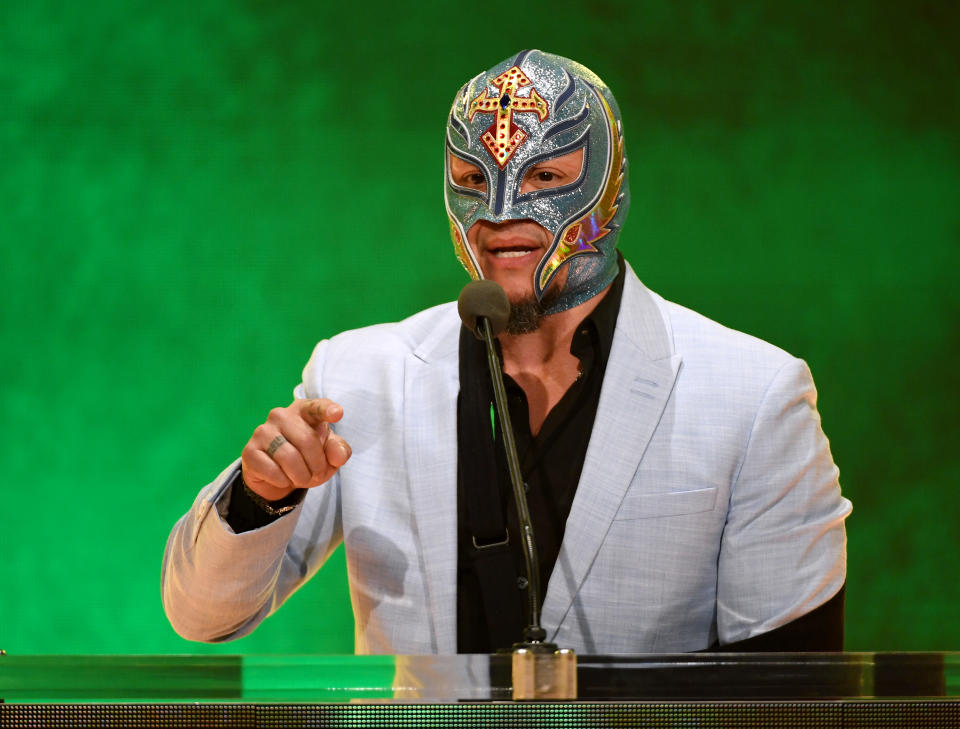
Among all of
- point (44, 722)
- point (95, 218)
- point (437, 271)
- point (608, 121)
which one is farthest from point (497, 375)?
point (95, 218)

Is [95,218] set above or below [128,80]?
below

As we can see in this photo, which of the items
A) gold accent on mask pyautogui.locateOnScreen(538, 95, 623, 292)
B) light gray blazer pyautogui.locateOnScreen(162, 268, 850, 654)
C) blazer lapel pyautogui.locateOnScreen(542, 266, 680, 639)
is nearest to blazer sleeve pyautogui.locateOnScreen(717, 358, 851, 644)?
light gray blazer pyautogui.locateOnScreen(162, 268, 850, 654)

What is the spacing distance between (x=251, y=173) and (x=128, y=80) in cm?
35

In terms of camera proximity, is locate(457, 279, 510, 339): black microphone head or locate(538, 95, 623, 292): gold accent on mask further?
locate(538, 95, 623, 292): gold accent on mask

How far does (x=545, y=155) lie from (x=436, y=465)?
45 centimetres

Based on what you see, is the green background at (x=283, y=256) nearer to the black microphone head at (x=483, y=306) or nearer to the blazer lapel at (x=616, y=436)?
the blazer lapel at (x=616, y=436)

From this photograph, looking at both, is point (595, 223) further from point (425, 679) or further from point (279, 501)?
point (425, 679)

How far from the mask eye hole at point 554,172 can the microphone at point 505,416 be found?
395mm

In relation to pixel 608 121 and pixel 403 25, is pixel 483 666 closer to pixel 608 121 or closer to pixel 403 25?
pixel 608 121

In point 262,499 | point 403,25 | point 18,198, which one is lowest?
point 262,499

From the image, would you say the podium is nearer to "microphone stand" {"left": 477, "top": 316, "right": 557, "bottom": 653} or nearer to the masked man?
"microphone stand" {"left": 477, "top": 316, "right": 557, "bottom": 653}

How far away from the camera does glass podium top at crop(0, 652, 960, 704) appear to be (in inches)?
34.0

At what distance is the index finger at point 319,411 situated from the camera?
1204 mm

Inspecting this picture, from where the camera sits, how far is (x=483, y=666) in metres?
0.87
